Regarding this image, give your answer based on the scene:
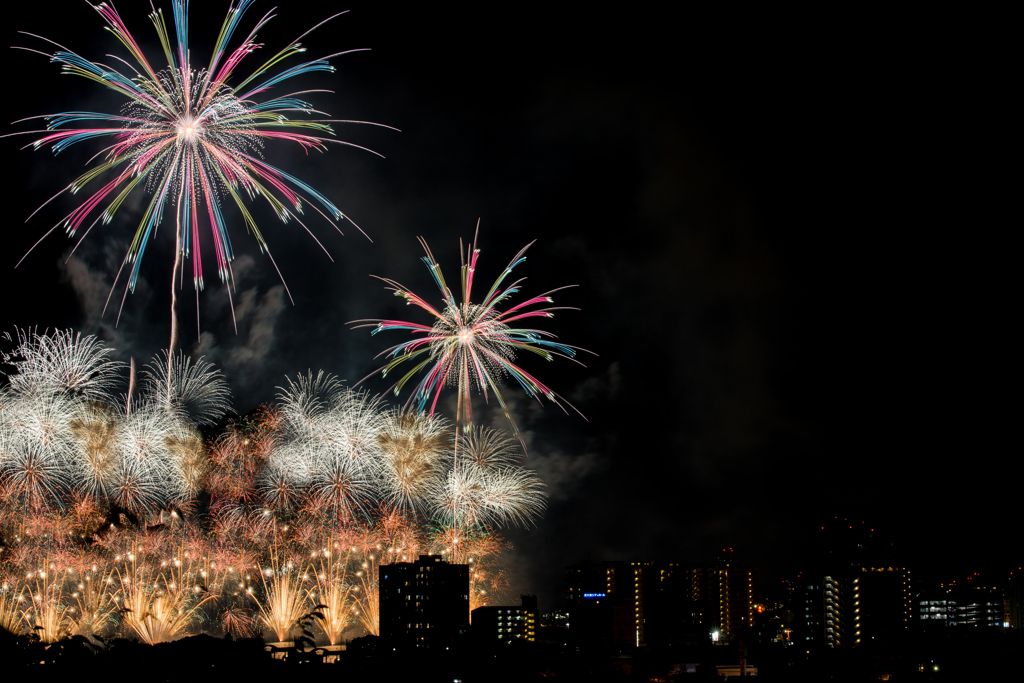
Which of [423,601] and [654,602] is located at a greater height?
[423,601]

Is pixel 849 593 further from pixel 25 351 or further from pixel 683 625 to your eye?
pixel 25 351

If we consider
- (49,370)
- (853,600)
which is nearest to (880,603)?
(853,600)

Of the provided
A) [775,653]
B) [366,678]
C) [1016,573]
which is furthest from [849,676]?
[1016,573]

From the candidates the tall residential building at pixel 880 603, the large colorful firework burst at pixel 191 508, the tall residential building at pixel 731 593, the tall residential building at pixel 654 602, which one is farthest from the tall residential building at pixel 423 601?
the tall residential building at pixel 731 593

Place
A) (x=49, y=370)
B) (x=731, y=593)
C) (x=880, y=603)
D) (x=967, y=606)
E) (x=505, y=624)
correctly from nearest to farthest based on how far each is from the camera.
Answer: (x=49, y=370), (x=505, y=624), (x=880, y=603), (x=967, y=606), (x=731, y=593)

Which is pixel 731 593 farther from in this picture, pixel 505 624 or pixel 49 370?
pixel 49 370

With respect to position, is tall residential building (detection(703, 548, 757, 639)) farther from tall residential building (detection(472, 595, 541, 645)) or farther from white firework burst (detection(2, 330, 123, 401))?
white firework burst (detection(2, 330, 123, 401))

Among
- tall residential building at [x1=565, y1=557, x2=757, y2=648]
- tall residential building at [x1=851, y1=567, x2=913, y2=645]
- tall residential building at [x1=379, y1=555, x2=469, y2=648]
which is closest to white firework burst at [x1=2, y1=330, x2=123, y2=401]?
tall residential building at [x1=379, y1=555, x2=469, y2=648]

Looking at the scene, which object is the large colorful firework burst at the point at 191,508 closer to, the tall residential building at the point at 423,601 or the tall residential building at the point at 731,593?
the tall residential building at the point at 423,601
